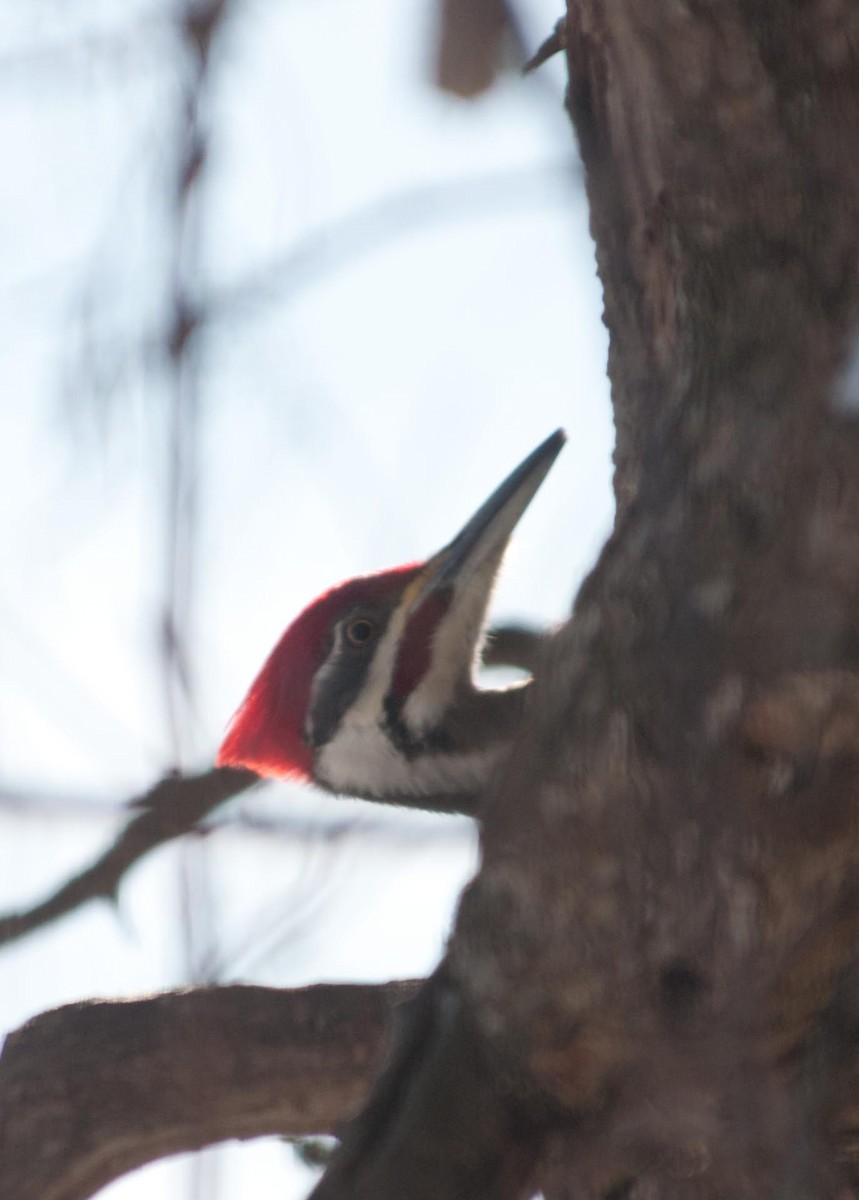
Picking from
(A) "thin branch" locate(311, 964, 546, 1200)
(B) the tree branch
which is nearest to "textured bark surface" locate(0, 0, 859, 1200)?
(A) "thin branch" locate(311, 964, 546, 1200)

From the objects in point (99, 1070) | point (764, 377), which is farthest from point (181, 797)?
point (764, 377)

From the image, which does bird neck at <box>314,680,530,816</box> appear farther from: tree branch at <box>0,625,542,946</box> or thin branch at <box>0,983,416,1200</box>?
thin branch at <box>0,983,416,1200</box>

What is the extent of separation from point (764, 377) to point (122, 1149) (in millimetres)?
1727

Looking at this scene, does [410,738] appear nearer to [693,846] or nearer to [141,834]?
[141,834]

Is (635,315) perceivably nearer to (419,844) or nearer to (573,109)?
(573,109)

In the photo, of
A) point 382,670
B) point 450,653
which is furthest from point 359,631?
point 450,653

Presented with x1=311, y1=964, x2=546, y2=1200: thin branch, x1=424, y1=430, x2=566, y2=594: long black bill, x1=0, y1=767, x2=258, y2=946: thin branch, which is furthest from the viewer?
x1=0, y1=767, x2=258, y2=946: thin branch

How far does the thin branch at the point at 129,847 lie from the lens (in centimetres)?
370

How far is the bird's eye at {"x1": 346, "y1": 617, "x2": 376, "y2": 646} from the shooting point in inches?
146

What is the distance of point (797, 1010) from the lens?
82.6 inches

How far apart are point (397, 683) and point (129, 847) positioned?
741 mm

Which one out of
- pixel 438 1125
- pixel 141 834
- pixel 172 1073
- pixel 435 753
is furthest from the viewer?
pixel 141 834

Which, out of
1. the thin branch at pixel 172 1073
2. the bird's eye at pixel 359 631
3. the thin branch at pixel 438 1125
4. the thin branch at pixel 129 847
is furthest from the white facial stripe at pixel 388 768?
the thin branch at pixel 438 1125

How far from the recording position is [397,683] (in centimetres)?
374
